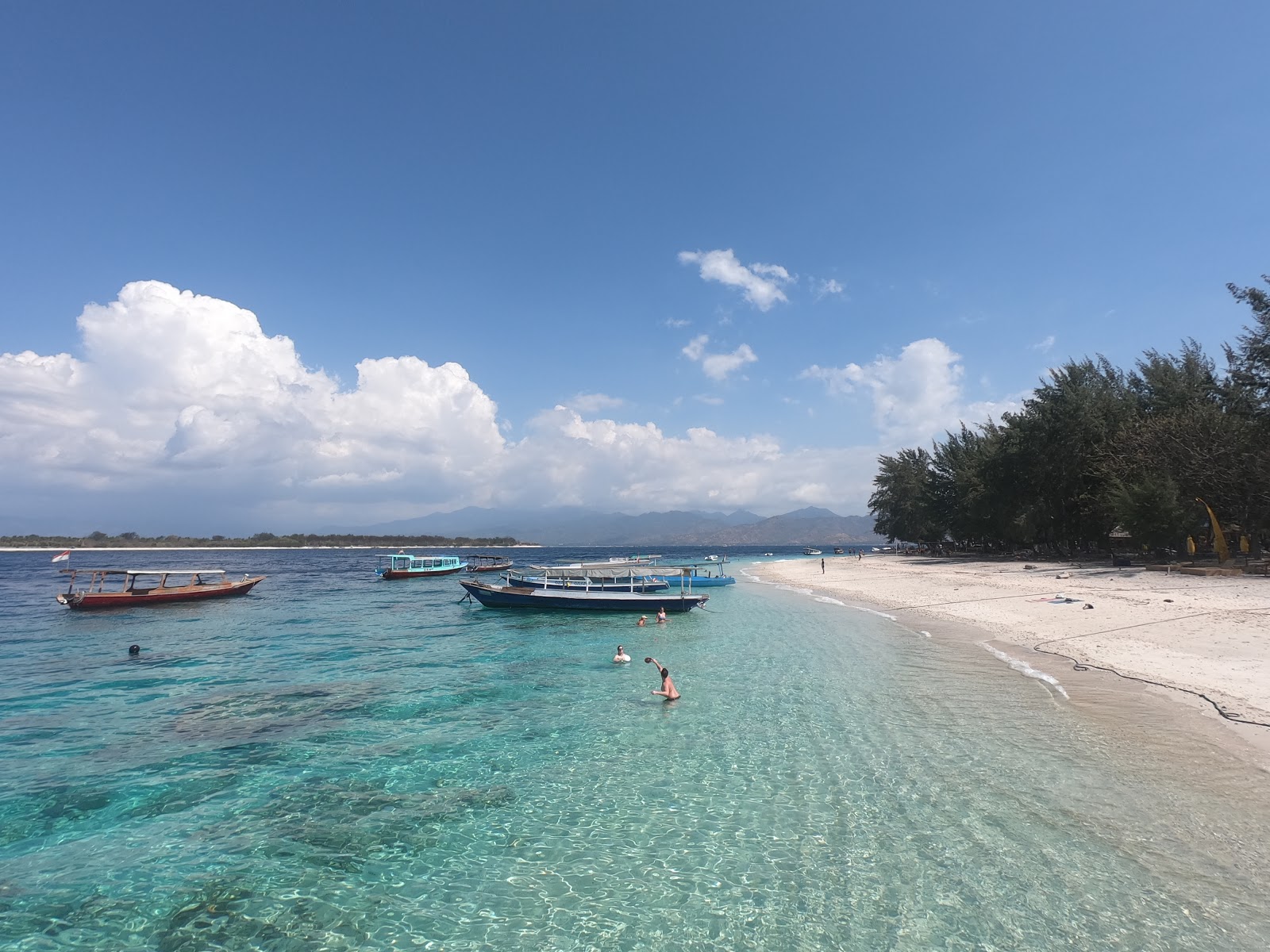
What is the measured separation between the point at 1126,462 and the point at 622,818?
174 feet

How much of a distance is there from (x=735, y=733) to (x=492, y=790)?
5.51m

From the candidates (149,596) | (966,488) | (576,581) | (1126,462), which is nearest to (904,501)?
(966,488)

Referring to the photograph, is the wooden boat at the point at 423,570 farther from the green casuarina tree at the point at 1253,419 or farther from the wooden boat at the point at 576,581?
the green casuarina tree at the point at 1253,419

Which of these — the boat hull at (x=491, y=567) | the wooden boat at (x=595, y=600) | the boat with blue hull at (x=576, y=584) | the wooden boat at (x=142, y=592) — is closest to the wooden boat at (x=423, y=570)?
the boat hull at (x=491, y=567)

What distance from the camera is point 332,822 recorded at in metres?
9.94

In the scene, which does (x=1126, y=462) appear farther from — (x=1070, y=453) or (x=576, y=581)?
(x=576, y=581)

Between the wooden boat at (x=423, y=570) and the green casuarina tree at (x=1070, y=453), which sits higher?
the green casuarina tree at (x=1070, y=453)

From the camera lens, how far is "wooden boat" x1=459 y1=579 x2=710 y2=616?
36.7 meters

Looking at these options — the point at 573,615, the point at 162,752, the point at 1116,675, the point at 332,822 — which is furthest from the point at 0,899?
the point at 573,615

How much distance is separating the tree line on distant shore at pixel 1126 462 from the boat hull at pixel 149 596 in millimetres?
67621

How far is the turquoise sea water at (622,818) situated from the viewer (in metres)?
7.17

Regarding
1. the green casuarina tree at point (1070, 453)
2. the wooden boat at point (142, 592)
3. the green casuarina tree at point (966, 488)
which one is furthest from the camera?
the green casuarina tree at point (966, 488)

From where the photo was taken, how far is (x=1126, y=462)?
46.3m

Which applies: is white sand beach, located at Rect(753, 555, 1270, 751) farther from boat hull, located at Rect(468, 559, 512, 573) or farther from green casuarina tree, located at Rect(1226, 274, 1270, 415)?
boat hull, located at Rect(468, 559, 512, 573)
